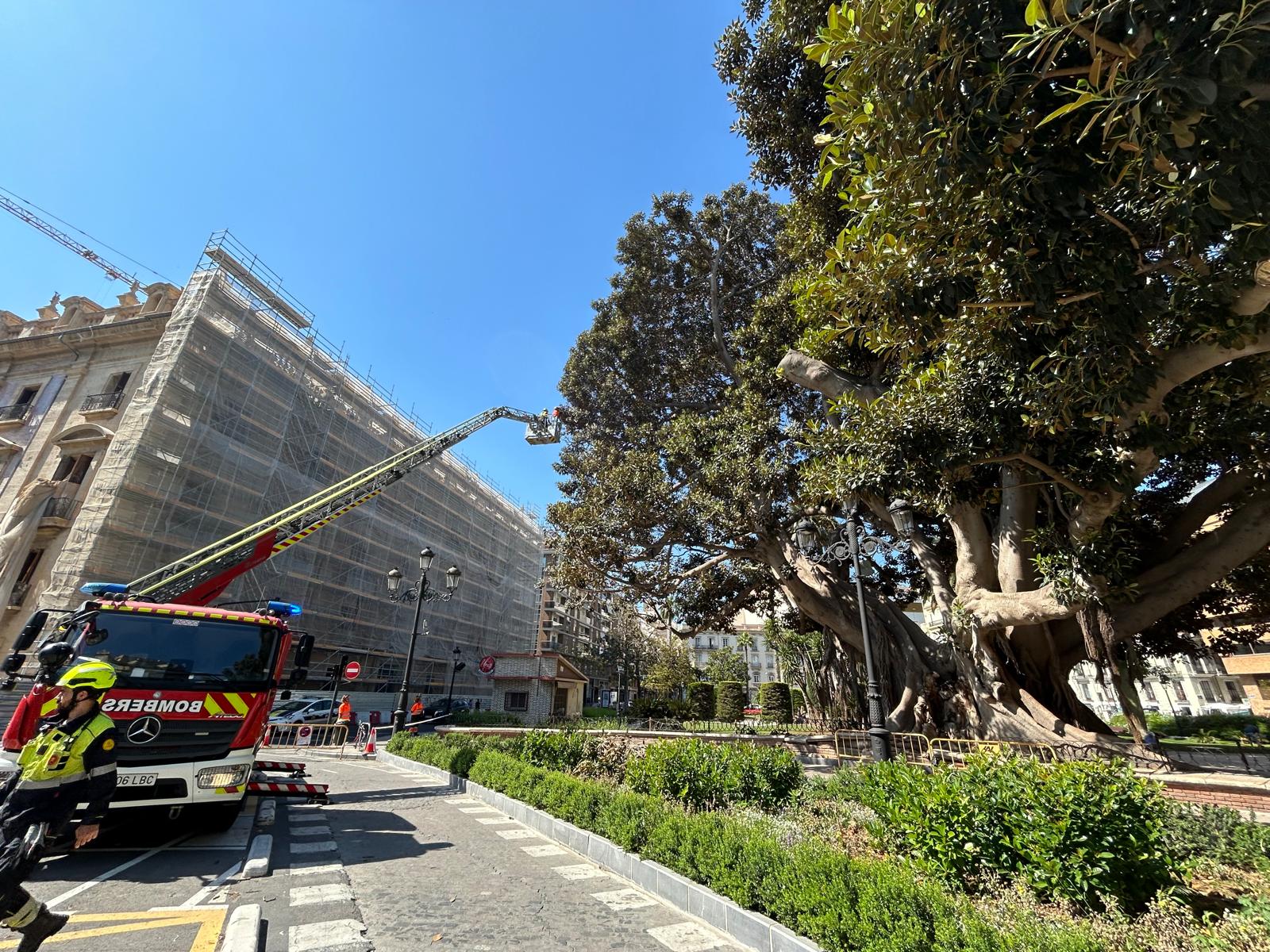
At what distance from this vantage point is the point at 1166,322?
6.11 meters

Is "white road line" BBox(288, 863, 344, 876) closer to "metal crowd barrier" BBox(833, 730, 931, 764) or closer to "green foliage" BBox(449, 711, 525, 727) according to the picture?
"metal crowd barrier" BBox(833, 730, 931, 764)

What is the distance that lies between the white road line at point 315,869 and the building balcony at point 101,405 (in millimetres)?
20768

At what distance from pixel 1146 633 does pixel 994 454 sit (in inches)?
470

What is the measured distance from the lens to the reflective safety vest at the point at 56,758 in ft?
11.1

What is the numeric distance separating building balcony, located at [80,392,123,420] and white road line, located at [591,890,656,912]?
76.0ft

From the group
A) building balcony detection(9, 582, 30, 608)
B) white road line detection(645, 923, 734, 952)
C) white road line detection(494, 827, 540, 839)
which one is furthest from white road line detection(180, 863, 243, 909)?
building balcony detection(9, 582, 30, 608)

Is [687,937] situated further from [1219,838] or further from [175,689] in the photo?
[175,689]

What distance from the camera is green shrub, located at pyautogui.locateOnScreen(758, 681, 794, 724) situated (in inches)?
1107

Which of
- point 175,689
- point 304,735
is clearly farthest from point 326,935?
point 304,735

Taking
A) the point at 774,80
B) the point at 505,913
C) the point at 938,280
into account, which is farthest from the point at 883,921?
the point at 774,80

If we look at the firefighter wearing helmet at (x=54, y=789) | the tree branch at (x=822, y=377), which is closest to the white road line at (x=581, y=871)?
the firefighter wearing helmet at (x=54, y=789)

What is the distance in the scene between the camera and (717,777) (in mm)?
6336

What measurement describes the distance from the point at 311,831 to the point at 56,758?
12.9 feet

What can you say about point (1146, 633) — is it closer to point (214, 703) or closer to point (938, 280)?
point (938, 280)
